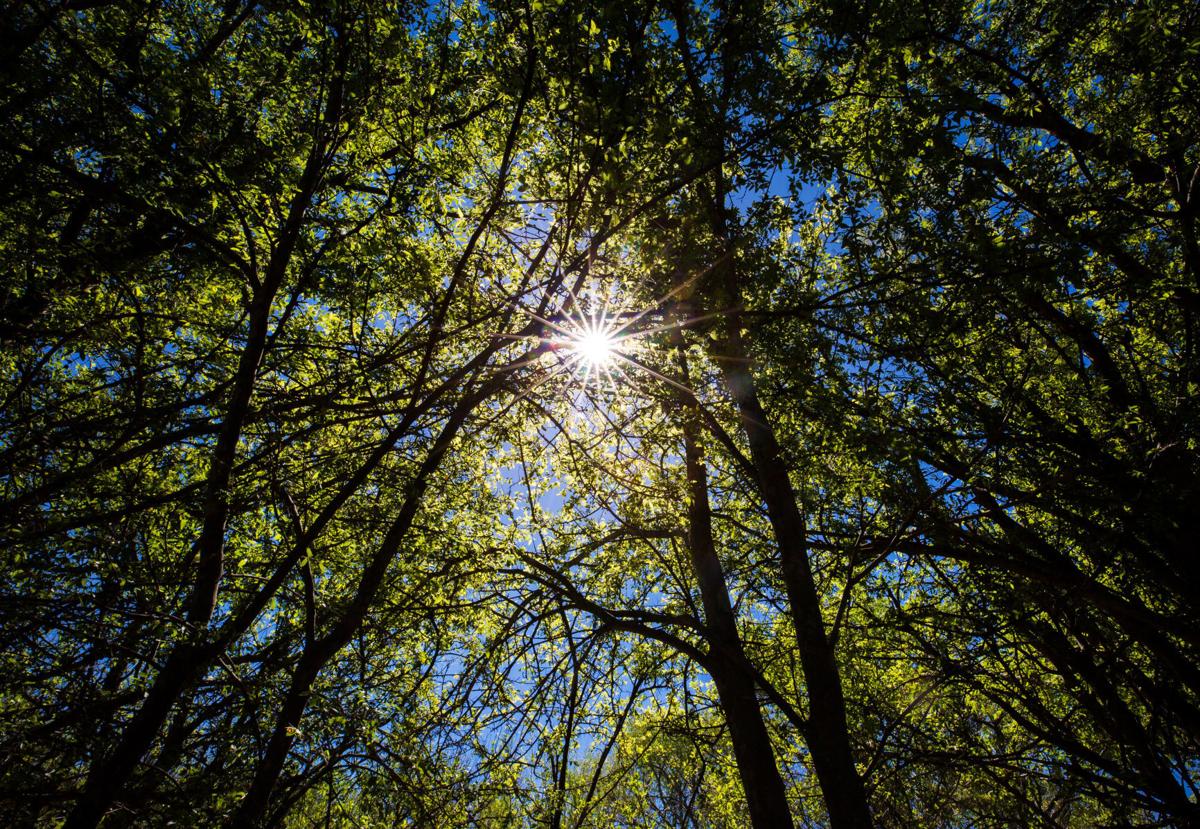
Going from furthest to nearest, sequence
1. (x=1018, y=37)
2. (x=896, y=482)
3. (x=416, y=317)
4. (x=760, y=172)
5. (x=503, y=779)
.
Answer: (x=1018, y=37), (x=416, y=317), (x=896, y=482), (x=503, y=779), (x=760, y=172)

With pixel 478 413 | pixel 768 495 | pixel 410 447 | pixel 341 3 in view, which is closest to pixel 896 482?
pixel 768 495

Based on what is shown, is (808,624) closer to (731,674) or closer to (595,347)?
(731,674)

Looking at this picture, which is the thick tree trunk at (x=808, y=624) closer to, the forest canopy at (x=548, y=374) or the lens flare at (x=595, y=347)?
the forest canopy at (x=548, y=374)

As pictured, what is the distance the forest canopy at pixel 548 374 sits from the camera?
3852mm

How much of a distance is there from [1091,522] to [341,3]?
9009 millimetres

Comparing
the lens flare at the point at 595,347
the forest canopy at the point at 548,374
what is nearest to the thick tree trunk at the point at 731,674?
the forest canopy at the point at 548,374

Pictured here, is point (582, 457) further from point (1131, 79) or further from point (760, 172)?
point (1131, 79)

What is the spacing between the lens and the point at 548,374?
5473 millimetres

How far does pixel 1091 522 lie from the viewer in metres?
6.41

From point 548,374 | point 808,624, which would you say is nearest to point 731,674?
point 808,624

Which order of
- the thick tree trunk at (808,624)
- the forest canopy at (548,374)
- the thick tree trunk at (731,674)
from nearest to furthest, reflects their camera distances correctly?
the forest canopy at (548,374)
the thick tree trunk at (808,624)
the thick tree trunk at (731,674)

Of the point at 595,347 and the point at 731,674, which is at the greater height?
the point at 595,347

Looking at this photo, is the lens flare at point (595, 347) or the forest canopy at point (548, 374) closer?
the forest canopy at point (548, 374)

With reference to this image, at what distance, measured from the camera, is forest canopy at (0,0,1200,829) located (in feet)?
12.6
